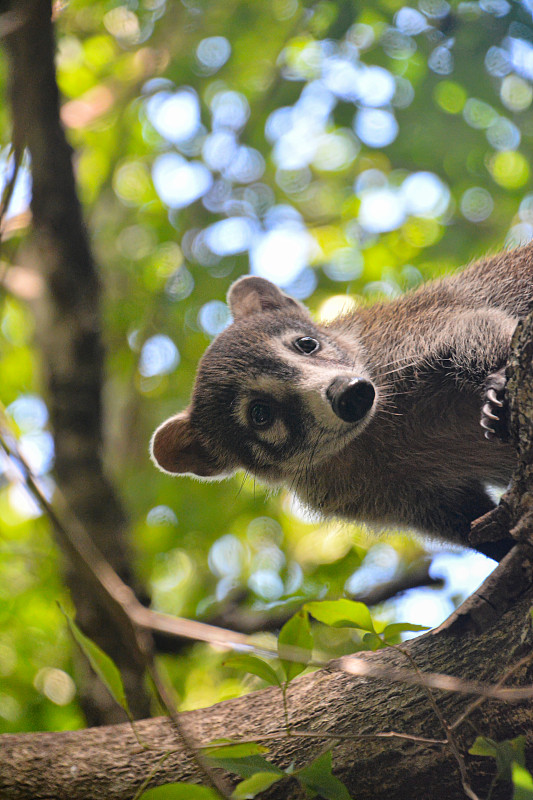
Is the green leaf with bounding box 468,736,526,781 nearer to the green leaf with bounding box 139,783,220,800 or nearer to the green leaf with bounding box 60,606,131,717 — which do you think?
the green leaf with bounding box 139,783,220,800

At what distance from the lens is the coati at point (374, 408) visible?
4.27 metres

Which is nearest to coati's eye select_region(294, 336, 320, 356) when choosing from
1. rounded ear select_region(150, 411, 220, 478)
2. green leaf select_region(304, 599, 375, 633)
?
rounded ear select_region(150, 411, 220, 478)

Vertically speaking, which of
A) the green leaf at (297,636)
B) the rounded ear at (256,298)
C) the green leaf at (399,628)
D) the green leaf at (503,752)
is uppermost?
the green leaf at (297,636)

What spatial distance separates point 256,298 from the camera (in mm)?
5398

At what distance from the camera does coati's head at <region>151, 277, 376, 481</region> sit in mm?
4230

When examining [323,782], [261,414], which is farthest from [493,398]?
[261,414]

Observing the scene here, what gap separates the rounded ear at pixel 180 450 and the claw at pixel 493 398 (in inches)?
91.4

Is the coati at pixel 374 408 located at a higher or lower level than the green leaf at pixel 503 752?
lower

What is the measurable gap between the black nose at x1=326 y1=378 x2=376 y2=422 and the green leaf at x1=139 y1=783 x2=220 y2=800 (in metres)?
2.20

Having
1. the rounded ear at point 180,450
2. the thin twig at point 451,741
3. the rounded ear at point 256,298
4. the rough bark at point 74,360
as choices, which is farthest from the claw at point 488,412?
the rough bark at point 74,360

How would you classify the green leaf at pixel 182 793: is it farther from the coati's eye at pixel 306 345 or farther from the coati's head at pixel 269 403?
the coati's eye at pixel 306 345

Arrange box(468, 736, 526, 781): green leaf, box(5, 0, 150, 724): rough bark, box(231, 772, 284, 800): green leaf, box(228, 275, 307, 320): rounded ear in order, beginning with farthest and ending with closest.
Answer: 1. box(228, 275, 307, 320): rounded ear
2. box(5, 0, 150, 724): rough bark
3. box(468, 736, 526, 781): green leaf
4. box(231, 772, 284, 800): green leaf

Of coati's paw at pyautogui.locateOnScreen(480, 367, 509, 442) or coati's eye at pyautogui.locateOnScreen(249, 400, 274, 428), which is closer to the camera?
coati's paw at pyautogui.locateOnScreen(480, 367, 509, 442)

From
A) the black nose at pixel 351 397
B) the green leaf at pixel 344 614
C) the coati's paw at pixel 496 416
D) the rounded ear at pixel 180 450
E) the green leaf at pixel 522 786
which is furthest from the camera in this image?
the rounded ear at pixel 180 450
